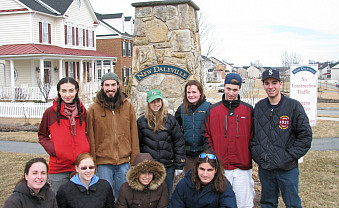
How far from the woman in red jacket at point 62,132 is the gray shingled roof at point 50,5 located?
17.3 metres

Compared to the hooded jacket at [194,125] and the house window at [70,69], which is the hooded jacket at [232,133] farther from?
the house window at [70,69]

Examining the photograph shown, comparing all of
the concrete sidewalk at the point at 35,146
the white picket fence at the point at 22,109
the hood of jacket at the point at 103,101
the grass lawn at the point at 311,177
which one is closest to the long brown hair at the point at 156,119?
the hood of jacket at the point at 103,101

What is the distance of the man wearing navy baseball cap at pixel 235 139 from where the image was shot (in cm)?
323

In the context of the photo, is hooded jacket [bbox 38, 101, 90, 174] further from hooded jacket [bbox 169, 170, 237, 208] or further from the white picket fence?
the white picket fence

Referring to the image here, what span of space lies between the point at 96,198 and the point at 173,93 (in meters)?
2.56

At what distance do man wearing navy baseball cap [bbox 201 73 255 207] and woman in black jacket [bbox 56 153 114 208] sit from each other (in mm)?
1332

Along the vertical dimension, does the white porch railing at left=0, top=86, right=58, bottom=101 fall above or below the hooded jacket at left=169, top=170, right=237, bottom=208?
above

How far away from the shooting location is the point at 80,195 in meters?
2.98

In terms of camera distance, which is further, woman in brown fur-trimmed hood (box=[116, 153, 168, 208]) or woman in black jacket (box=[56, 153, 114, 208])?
woman in brown fur-trimmed hood (box=[116, 153, 168, 208])

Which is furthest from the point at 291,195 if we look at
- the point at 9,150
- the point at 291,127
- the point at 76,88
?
the point at 9,150

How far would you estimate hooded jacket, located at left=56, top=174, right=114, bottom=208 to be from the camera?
2.95 m

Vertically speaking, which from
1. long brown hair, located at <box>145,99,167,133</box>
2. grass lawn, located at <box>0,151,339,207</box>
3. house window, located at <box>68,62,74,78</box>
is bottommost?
grass lawn, located at <box>0,151,339,207</box>

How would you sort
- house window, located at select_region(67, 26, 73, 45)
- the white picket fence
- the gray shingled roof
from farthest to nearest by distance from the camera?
house window, located at select_region(67, 26, 73, 45)
the gray shingled roof
the white picket fence

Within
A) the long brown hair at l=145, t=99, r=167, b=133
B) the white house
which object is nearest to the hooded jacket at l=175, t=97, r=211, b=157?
the long brown hair at l=145, t=99, r=167, b=133
